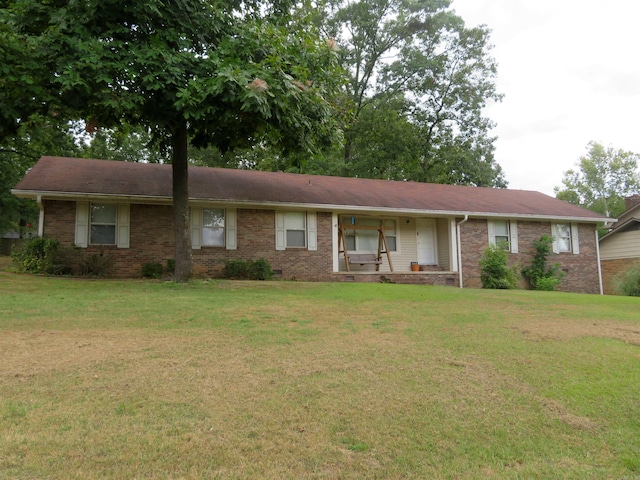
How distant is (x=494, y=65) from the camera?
2653 cm

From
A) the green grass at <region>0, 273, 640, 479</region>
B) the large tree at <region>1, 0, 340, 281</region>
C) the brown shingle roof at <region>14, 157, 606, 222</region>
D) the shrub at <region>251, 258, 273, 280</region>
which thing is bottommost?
the green grass at <region>0, 273, 640, 479</region>

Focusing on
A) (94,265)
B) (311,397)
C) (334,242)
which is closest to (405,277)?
(334,242)

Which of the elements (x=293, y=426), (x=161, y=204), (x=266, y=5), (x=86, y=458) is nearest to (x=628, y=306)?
(x=293, y=426)

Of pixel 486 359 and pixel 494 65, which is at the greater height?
pixel 494 65

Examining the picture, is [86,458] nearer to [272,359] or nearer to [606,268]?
[272,359]

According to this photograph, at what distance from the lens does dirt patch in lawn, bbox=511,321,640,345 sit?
19.1 feet

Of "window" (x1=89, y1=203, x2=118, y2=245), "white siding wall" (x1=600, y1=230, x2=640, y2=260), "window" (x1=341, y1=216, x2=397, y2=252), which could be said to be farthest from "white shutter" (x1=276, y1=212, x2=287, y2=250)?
"white siding wall" (x1=600, y1=230, x2=640, y2=260)

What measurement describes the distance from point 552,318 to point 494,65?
2356 cm

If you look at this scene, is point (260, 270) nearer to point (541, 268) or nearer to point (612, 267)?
point (541, 268)

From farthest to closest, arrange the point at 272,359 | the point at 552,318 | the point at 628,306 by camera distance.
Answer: the point at 628,306
the point at 552,318
the point at 272,359

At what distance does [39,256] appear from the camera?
39.5 feet

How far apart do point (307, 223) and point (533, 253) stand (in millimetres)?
9283

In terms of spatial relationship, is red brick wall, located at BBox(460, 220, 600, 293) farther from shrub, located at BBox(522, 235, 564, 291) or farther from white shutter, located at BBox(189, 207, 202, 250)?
white shutter, located at BBox(189, 207, 202, 250)

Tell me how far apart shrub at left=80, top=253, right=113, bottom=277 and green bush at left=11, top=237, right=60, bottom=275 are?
0.71 m
